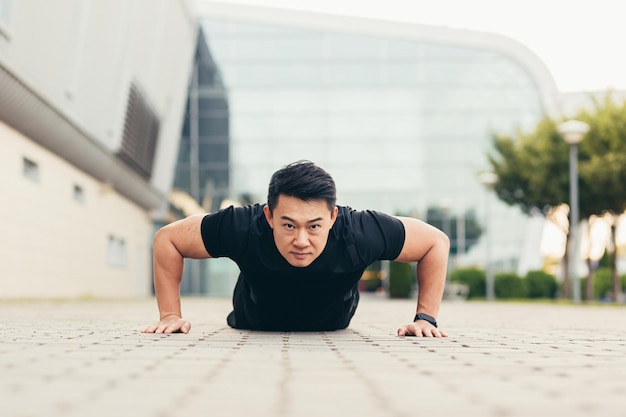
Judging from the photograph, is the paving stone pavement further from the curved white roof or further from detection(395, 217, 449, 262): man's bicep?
the curved white roof

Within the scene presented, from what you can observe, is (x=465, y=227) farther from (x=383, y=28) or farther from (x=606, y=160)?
A: (x=606, y=160)

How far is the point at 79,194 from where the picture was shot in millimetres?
19844

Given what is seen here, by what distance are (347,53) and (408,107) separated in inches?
124

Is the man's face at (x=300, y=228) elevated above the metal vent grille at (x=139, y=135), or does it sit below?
below

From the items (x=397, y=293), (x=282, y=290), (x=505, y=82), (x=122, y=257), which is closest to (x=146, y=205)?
(x=122, y=257)

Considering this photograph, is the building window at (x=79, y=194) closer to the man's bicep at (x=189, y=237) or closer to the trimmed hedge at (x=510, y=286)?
the trimmed hedge at (x=510, y=286)

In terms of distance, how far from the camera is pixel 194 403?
2.07 m

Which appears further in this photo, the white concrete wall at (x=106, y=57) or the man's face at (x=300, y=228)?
the white concrete wall at (x=106, y=57)

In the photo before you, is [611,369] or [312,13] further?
[312,13]

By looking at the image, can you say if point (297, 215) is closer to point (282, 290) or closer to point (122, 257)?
point (282, 290)

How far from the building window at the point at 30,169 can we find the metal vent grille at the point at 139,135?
407 centimetres

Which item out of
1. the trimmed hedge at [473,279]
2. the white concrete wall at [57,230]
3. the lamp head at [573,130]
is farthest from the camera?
the trimmed hedge at [473,279]

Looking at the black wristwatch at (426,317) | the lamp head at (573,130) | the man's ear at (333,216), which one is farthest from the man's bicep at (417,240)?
the lamp head at (573,130)

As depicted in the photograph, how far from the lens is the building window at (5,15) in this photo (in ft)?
40.1
